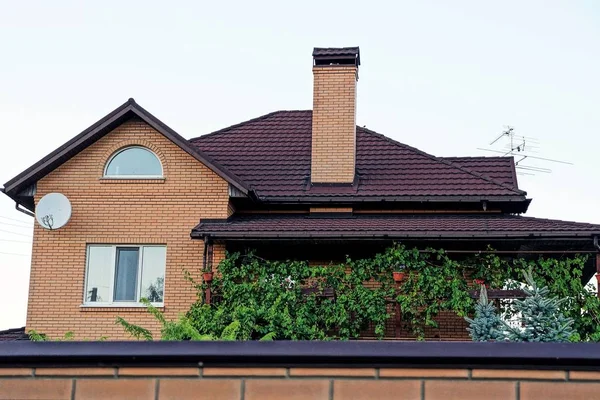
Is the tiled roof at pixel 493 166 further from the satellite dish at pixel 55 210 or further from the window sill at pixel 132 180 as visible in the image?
the satellite dish at pixel 55 210

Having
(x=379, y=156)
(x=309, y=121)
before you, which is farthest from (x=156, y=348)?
(x=309, y=121)

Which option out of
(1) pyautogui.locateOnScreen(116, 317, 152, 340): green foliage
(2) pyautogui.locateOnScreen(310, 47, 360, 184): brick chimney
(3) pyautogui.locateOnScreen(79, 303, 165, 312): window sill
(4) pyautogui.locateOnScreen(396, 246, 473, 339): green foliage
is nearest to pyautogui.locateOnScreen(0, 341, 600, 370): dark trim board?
(1) pyautogui.locateOnScreen(116, 317, 152, 340): green foliage

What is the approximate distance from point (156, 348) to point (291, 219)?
1231cm

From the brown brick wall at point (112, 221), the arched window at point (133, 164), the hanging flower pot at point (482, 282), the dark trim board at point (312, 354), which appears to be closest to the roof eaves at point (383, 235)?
the hanging flower pot at point (482, 282)

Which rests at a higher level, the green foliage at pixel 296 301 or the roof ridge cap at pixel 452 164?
the roof ridge cap at pixel 452 164

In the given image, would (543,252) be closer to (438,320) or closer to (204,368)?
(438,320)

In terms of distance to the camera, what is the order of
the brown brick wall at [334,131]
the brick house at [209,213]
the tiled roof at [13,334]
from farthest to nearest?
the brown brick wall at [334,131] < the tiled roof at [13,334] < the brick house at [209,213]

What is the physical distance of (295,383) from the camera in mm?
4469

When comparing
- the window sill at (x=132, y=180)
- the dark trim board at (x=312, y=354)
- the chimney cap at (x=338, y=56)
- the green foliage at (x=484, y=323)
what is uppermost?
the chimney cap at (x=338, y=56)

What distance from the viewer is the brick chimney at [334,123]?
1762 cm

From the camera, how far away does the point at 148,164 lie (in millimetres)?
16844

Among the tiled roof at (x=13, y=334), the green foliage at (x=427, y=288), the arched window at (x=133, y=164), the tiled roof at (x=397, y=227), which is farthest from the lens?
the arched window at (x=133, y=164)

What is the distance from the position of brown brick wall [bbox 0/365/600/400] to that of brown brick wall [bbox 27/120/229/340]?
11.4 metres

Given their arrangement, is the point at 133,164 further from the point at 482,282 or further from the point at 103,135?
the point at 482,282
